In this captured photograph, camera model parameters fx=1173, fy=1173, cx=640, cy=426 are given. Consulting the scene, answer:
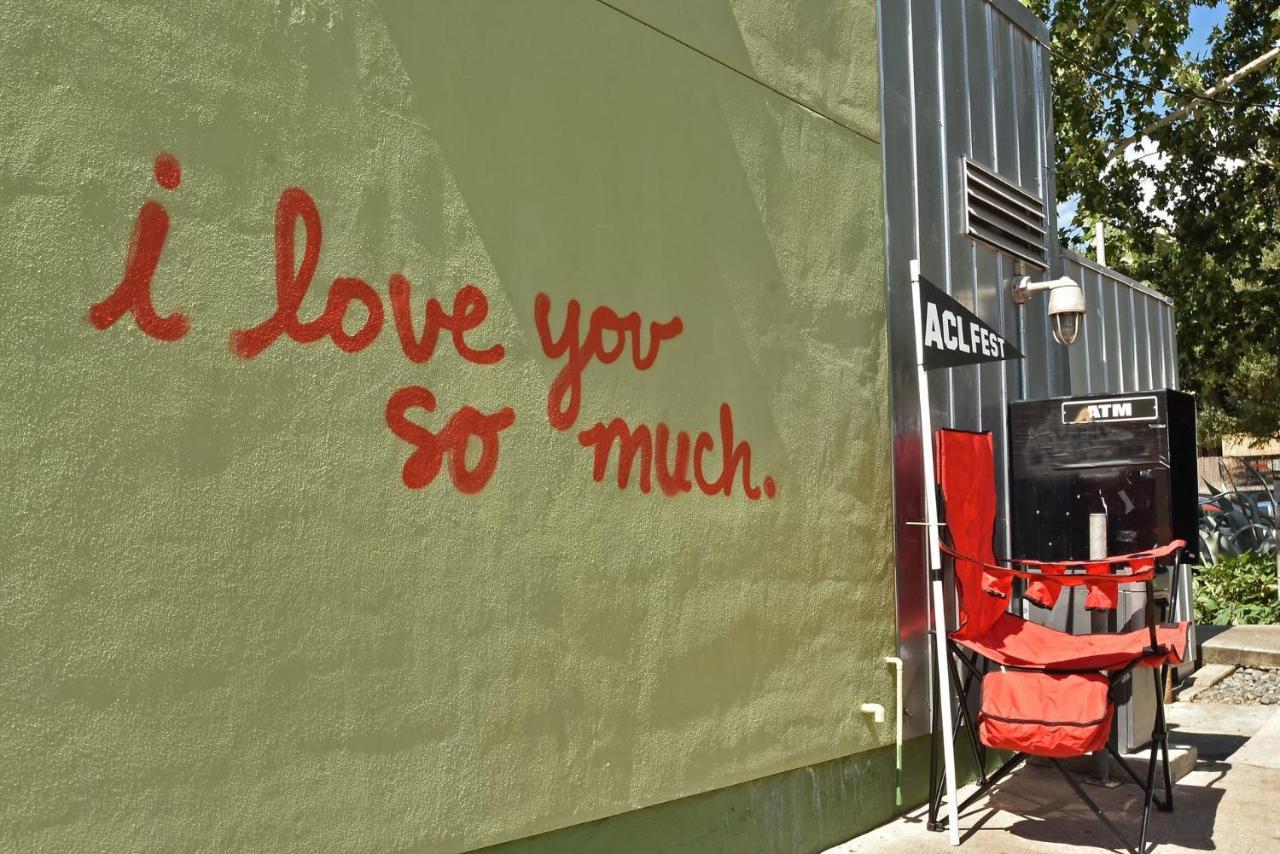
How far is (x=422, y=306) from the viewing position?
133 inches

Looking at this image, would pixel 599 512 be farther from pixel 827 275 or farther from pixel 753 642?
pixel 827 275

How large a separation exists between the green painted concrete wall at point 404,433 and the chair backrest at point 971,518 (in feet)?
1.90

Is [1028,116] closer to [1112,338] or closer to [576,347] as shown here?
[1112,338]

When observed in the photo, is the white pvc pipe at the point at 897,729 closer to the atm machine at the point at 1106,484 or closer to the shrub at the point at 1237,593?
the atm machine at the point at 1106,484

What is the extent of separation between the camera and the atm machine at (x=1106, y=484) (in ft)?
19.7

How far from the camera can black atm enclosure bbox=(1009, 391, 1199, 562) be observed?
610 centimetres

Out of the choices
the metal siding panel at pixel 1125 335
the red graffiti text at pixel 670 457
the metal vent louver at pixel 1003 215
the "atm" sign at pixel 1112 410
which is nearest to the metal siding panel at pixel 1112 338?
Answer: the metal siding panel at pixel 1125 335

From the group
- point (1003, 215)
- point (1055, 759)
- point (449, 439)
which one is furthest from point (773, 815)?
point (1003, 215)

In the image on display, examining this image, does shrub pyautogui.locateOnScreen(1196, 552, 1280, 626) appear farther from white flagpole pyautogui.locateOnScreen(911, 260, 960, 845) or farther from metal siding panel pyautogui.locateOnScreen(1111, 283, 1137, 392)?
white flagpole pyautogui.locateOnScreen(911, 260, 960, 845)

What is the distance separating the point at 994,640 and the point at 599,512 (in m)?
2.48

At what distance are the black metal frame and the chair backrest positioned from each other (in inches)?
8.1

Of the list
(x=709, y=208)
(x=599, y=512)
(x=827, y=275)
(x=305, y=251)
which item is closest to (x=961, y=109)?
(x=827, y=275)

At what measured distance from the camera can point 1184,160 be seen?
15.6 meters

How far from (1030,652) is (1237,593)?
8657mm
